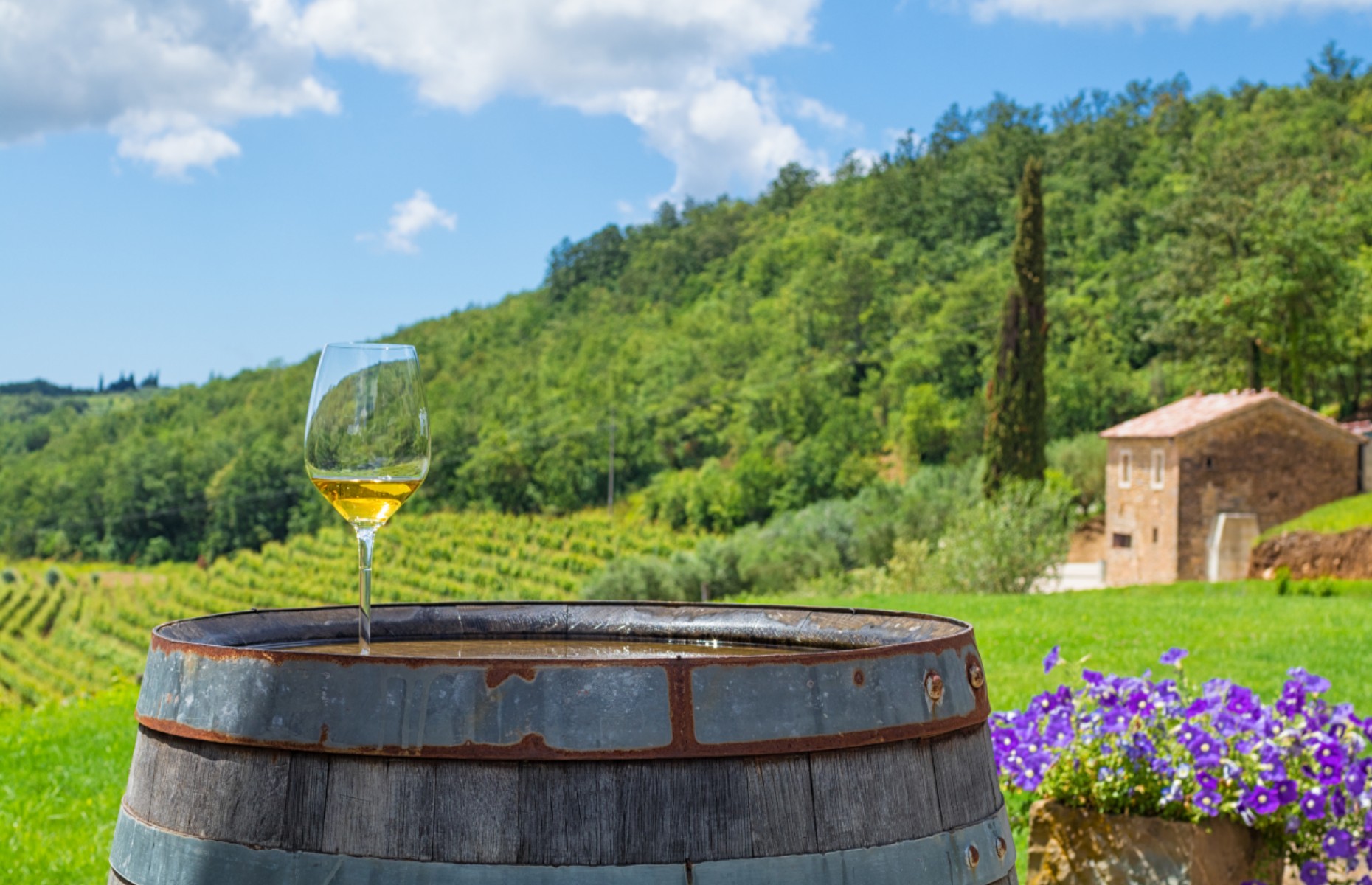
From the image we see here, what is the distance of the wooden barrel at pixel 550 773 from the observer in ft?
4.04

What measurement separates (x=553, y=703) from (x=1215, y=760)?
8.16 feet

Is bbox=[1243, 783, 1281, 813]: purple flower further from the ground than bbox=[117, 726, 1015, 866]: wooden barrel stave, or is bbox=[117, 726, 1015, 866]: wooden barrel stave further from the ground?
bbox=[117, 726, 1015, 866]: wooden barrel stave

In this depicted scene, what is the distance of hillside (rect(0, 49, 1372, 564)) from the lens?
33844 mm

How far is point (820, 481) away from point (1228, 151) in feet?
61.5

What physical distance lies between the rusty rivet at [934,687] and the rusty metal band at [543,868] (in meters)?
0.16

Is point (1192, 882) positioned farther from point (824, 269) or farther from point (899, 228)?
point (899, 228)

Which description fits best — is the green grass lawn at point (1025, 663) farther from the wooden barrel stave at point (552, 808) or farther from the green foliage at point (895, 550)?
the green foliage at point (895, 550)

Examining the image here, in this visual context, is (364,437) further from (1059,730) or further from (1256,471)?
(1256,471)

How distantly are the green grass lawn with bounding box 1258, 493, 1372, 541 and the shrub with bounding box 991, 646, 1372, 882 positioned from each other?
20.4 m

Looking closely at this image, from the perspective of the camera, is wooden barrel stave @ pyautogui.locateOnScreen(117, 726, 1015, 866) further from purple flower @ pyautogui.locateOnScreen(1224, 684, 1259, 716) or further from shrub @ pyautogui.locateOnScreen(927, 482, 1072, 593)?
shrub @ pyautogui.locateOnScreen(927, 482, 1072, 593)

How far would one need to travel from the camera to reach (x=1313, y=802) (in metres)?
3.17

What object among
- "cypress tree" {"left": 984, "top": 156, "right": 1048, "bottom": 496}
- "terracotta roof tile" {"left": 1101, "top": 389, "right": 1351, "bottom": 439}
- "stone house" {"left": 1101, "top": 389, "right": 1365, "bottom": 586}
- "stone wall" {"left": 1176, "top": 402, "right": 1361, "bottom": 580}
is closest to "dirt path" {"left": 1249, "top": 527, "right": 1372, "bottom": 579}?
"stone house" {"left": 1101, "top": 389, "right": 1365, "bottom": 586}

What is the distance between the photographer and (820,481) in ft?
153

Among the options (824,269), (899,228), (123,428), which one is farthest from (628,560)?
(123,428)
